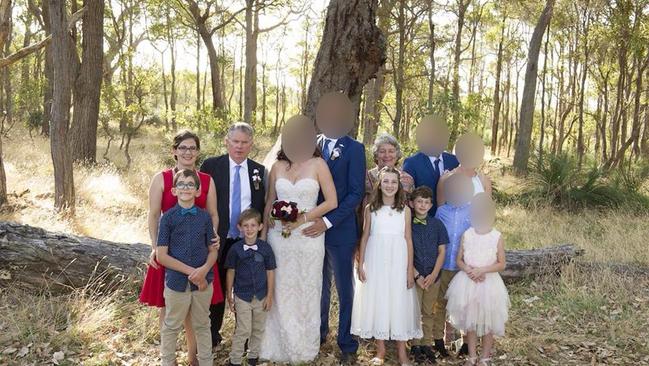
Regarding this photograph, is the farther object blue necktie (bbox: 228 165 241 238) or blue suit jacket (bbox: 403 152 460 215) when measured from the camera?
blue suit jacket (bbox: 403 152 460 215)

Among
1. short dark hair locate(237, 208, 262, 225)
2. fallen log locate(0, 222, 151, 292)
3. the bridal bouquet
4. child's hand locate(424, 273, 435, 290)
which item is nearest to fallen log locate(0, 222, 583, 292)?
fallen log locate(0, 222, 151, 292)

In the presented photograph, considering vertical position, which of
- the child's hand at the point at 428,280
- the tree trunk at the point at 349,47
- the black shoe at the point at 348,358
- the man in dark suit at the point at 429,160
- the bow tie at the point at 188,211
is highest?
the tree trunk at the point at 349,47

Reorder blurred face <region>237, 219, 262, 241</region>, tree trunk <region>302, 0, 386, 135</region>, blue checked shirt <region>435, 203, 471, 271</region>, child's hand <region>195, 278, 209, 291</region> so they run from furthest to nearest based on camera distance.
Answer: tree trunk <region>302, 0, 386, 135</region> → blue checked shirt <region>435, 203, 471, 271</region> → blurred face <region>237, 219, 262, 241</region> → child's hand <region>195, 278, 209, 291</region>

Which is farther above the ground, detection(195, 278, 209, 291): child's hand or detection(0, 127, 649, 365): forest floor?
detection(195, 278, 209, 291): child's hand

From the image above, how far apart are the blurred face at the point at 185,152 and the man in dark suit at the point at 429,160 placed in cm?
188

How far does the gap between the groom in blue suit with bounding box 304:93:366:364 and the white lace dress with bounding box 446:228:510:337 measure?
87cm

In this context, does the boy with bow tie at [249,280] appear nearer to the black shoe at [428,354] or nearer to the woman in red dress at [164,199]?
the woman in red dress at [164,199]

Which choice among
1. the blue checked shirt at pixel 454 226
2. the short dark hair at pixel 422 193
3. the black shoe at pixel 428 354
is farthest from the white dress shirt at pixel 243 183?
the black shoe at pixel 428 354

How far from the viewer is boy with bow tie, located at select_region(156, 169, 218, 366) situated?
11.5 feet

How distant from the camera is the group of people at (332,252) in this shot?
3908mm

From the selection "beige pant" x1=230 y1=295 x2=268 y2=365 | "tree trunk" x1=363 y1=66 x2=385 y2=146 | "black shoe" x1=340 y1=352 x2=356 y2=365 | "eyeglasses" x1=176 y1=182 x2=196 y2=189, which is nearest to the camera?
"eyeglasses" x1=176 y1=182 x2=196 y2=189

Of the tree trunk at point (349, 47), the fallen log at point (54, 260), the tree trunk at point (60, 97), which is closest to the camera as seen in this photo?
the fallen log at point (54, 260)

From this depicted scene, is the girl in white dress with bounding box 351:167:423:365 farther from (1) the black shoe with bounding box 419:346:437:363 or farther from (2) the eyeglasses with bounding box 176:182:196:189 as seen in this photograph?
(2) the eyeglasses with bounding box 176:182:196:189

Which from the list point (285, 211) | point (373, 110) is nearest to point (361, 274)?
point (285, 211)
